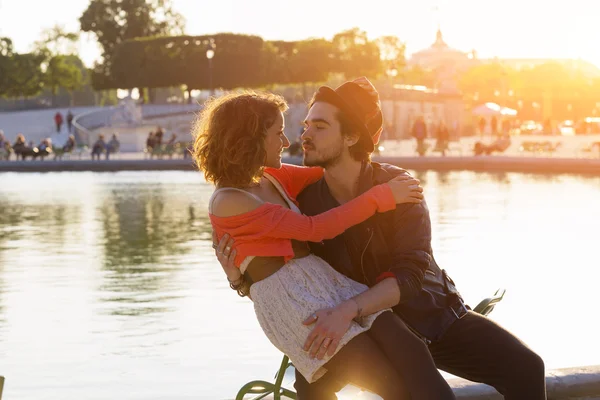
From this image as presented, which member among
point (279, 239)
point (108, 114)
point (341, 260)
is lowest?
point (108, 114)

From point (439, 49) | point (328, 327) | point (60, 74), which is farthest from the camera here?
point (439, 49)

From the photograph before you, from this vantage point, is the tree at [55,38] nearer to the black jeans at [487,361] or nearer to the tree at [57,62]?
the tree at [57,62]

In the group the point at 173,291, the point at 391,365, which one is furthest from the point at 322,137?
the point at 173,291

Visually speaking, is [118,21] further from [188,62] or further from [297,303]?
[297,303]

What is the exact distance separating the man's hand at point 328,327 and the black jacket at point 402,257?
26cm

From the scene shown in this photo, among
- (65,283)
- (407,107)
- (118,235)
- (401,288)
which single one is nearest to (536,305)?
(65,283)

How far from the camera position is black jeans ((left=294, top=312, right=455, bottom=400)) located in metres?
3.73

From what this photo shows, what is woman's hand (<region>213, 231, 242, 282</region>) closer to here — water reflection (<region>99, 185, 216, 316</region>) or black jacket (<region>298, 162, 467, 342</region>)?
black jacket (<region>298, 162, 467, 342</region>)

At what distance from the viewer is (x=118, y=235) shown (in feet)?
56.5

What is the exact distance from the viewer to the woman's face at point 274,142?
398 centimetres

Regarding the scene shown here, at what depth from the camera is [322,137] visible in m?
4.13

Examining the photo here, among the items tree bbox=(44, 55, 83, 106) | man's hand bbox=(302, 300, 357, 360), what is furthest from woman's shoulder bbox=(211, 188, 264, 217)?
tree bbox=(44, 55, 83, 106)

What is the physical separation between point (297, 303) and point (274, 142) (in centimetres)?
54

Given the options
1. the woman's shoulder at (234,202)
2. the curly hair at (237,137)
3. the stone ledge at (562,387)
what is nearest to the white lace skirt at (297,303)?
the woman's shoulder at (234,202)
